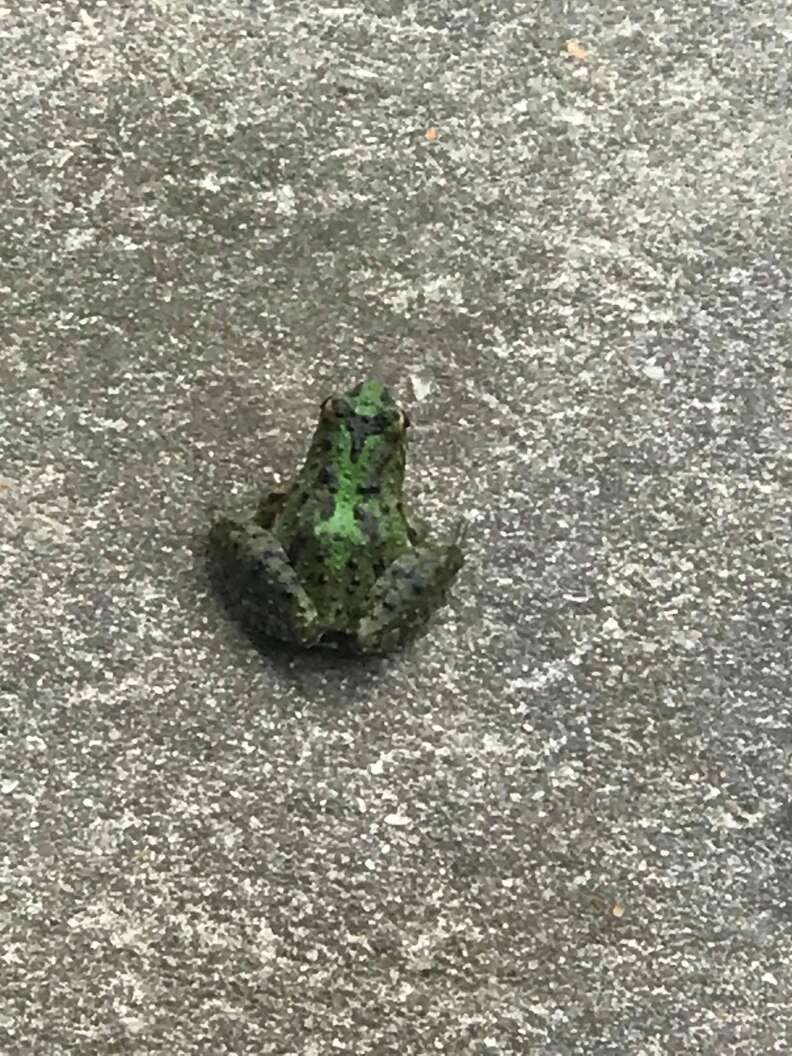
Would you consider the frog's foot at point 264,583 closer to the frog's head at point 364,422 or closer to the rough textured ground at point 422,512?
the rough textured ground at point 422,512

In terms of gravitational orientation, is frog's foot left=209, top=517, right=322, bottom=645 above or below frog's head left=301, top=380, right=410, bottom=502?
below

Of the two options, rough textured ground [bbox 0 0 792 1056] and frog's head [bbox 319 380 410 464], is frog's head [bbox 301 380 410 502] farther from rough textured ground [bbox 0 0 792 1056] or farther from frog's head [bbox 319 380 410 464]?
rough textured ground [bbox 0 0 792 1056]

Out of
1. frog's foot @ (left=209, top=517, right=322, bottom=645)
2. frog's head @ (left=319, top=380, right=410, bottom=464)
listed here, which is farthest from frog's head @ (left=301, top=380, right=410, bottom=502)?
frog's foot @ (left=209, top=517, right=322, bottom=645)

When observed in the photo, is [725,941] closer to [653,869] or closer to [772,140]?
[653,869]

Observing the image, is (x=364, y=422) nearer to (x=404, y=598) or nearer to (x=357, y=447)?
(x=357, y=447)

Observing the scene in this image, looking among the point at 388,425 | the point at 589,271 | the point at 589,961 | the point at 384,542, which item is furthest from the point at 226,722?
the point at 589,271

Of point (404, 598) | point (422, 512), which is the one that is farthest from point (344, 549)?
point (422, 512)
